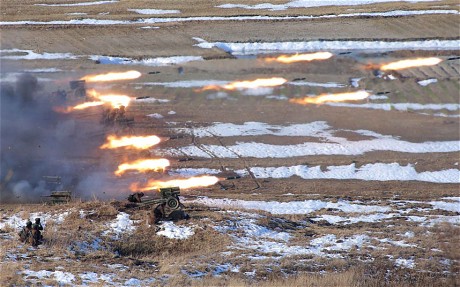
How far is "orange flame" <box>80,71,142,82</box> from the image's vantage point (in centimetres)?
5481

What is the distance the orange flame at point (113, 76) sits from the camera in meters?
54.8

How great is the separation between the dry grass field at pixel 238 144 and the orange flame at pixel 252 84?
25 centimetres

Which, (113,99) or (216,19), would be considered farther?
(216,19)

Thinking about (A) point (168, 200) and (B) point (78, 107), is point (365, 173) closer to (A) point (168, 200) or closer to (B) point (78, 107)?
(A) point (168, 200)

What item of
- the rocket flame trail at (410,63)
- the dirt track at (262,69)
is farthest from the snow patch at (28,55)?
the rocket flame trail at (410,63)

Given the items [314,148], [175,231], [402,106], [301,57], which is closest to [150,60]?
[301,57]

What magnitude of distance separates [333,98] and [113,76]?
16.8 metres

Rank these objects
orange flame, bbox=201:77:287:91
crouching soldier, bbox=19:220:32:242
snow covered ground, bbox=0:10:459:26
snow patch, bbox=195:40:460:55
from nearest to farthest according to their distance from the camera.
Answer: crouching soldier, bbox=19:220:32:242
orange flame, bbox=201:77:287:91
snow patch, bbox=195:40:460:55
snow covered ground, bbox=0:10:459:26

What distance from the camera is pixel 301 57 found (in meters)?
59.0

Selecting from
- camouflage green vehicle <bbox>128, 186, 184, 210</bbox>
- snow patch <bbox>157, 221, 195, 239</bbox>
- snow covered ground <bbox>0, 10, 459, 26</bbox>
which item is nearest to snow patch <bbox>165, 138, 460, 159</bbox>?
camouflage green vehicle <bbox>128, 186, 184, 210</bbox>

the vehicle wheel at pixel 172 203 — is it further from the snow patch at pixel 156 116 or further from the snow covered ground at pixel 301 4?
the snow covered ground at pixel 301 4

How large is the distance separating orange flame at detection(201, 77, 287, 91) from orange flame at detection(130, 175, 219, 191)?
15842mm

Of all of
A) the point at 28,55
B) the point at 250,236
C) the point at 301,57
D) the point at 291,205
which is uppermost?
the point at 28,55

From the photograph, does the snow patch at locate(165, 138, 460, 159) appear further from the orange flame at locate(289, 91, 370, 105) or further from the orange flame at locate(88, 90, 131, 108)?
the orange flame at locate(88, 90, 131, 108)
